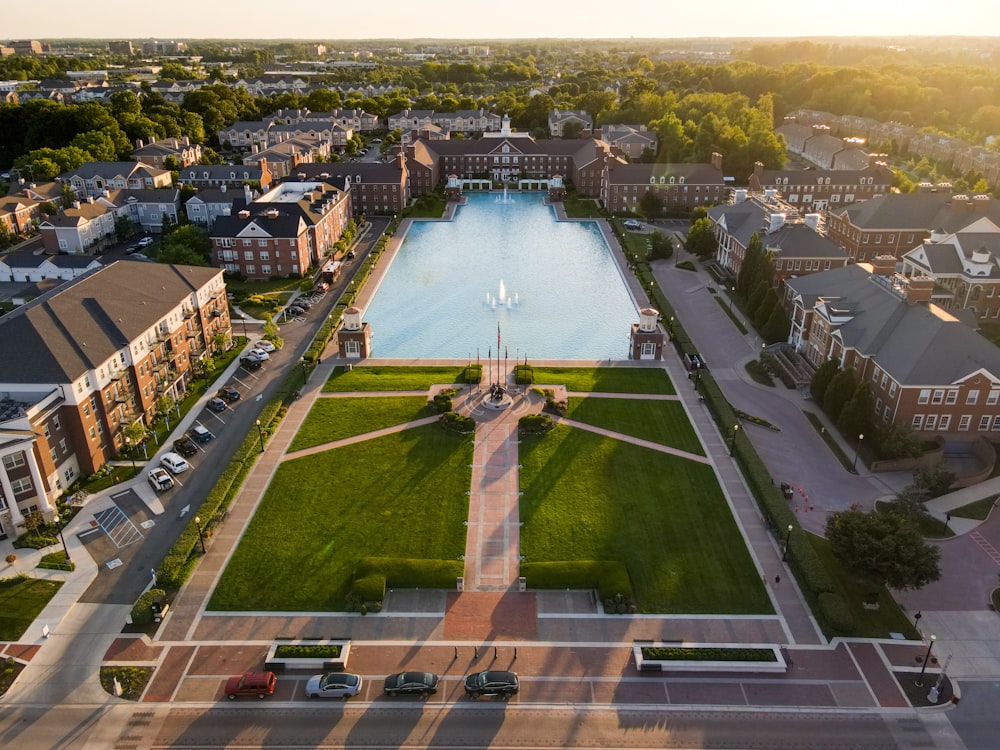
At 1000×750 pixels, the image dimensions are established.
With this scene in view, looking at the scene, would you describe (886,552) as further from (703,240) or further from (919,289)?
(703,240)

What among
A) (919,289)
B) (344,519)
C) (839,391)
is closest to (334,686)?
(344,519)

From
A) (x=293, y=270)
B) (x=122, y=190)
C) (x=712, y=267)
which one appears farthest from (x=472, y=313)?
(x=122, y=190)

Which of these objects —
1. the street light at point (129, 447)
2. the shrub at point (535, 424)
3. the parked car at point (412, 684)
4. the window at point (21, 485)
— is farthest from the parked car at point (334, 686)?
the street light at point (129, 447)

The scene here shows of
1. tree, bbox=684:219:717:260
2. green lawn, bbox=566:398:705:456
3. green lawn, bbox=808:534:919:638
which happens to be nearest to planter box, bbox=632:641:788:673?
green lawn, bbox=808:534:919:638

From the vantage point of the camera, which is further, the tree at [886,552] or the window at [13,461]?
the window at [13,461]

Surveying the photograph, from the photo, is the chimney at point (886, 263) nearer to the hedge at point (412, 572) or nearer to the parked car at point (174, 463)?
the hedge at point (412, 572)
